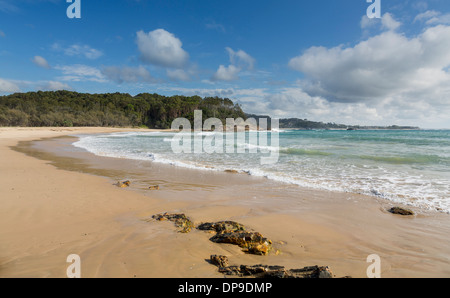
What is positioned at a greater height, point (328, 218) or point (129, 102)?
point (129, 102)

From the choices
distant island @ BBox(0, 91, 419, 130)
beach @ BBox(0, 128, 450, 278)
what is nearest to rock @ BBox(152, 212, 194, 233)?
beach @ BBox(0, 128, 450, 278)

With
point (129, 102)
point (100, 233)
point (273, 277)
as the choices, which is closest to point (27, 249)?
point (100, 233)

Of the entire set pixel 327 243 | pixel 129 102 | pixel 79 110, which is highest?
pixel 129 102

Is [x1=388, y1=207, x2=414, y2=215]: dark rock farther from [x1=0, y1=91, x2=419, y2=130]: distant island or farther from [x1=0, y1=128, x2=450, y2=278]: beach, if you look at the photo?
[x1=0, y1=91, x2=419, y2=130]: distant island

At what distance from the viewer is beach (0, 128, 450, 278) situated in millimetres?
2738

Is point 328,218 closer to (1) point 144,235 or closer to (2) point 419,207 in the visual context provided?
(2) point 419,207

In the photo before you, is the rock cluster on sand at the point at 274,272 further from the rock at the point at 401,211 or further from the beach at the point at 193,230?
the rock at the point at 401,211

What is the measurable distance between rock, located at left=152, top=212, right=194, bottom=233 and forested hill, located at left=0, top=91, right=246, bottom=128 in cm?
6717

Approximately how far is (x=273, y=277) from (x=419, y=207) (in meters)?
4.93

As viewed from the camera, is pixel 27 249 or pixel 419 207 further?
pixel 419 207

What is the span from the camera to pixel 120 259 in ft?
9.19

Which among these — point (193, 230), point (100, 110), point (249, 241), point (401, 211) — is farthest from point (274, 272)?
point (100, 110)

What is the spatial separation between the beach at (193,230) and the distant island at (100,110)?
65.1 meters

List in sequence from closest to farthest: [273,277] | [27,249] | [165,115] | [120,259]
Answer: [273,277]
[120,259]
[27,249]
[165,115]
